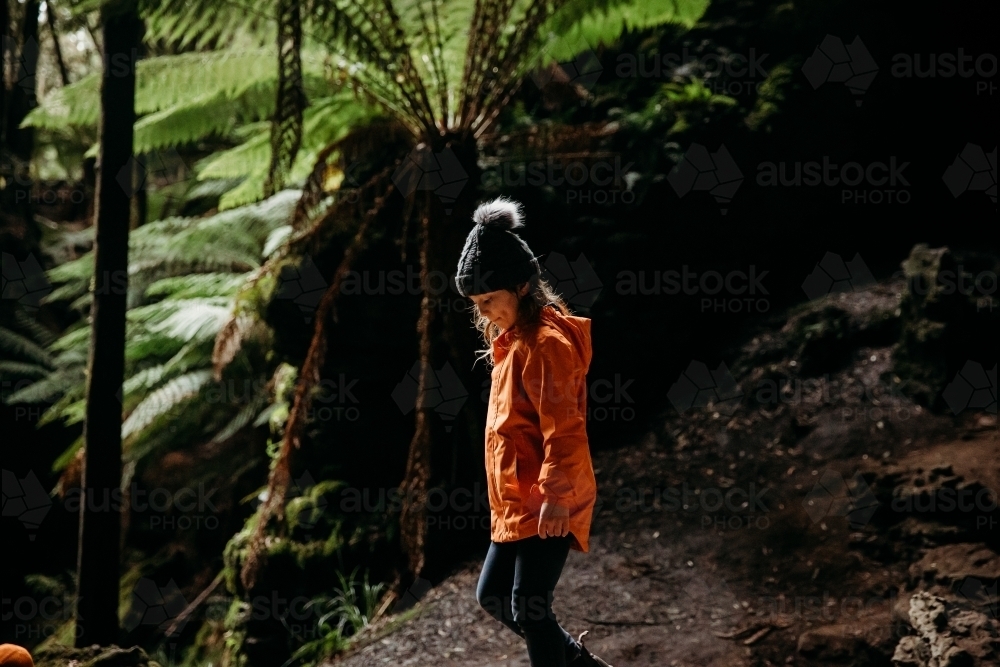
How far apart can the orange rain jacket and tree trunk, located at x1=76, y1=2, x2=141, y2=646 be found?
2169mm

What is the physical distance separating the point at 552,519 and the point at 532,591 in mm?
228

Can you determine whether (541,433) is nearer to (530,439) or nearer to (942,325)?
(530,439)

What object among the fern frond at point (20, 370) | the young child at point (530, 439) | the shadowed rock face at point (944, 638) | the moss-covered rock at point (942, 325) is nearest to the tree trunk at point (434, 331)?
the young child at point (530, 439)

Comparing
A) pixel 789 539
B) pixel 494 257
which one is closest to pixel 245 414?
pixel 789 539

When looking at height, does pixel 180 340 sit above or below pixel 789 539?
above

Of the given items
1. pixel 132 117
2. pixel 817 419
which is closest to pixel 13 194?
pixel 132 117

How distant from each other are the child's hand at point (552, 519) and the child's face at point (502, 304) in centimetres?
51

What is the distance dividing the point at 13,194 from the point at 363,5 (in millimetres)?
5814

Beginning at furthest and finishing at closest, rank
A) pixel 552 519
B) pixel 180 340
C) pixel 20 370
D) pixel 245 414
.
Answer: pixel 20 370 < pixel 180 340 < pixel 245 414 < pixel 552 519

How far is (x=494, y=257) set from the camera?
2064 millimetres

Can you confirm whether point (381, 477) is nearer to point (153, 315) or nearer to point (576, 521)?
point (153, 315)

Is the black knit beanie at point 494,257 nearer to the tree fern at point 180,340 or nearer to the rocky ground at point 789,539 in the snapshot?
the rocky ground at point 789,539

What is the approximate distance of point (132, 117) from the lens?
3.44m

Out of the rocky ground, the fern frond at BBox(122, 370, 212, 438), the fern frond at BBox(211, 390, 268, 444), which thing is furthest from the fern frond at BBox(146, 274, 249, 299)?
the rocky ground
